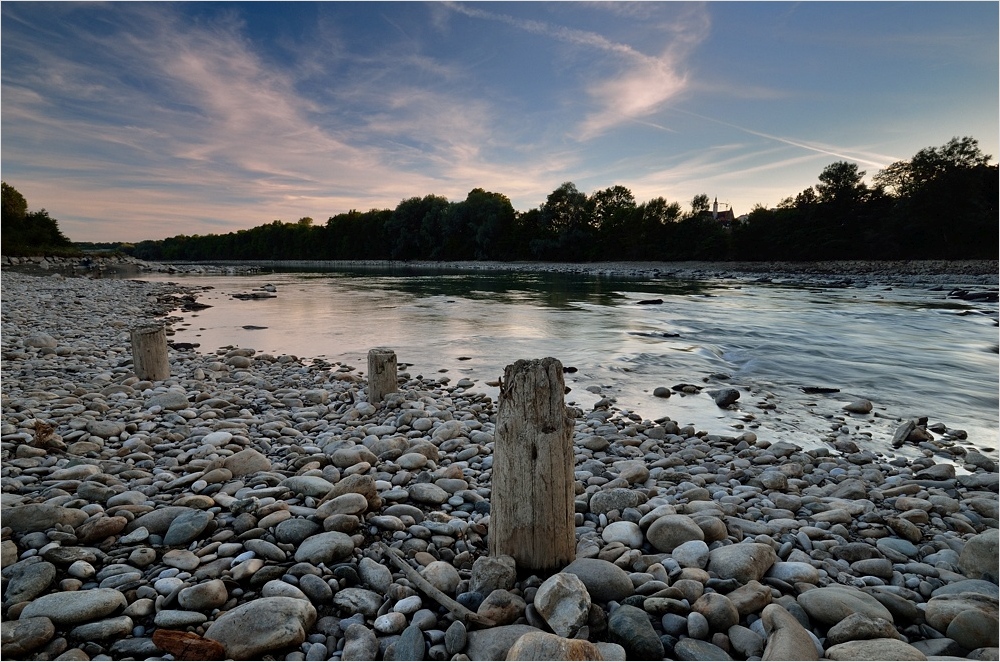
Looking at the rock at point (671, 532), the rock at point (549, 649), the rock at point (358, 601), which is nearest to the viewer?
the rock at point (549, 649)

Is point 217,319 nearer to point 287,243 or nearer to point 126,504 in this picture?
point 126,504

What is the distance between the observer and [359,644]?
2354 mm

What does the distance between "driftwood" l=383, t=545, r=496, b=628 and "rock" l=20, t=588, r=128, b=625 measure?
1357 mm

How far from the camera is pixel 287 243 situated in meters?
135

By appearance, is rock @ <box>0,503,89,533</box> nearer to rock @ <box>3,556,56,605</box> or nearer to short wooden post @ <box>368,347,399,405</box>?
rock @ <box>3,556,56,605</box>

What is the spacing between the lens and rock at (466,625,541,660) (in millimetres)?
2283

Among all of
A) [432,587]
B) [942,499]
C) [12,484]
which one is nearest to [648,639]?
[432,587]

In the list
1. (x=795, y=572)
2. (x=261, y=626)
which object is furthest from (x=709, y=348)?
(x=261, y=626)

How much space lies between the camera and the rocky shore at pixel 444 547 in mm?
2361

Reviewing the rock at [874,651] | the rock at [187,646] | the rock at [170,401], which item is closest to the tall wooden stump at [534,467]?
the rock at [874,651]

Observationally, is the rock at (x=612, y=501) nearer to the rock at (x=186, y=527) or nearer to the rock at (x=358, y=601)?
the rock at (x=358, y=601)

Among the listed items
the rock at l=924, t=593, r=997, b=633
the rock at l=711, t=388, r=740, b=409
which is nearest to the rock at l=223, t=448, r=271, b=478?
the rock at l=924, t=593, r=997, b=633

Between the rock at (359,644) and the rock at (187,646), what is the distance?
54cm

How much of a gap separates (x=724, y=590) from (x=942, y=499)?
2686 mm
